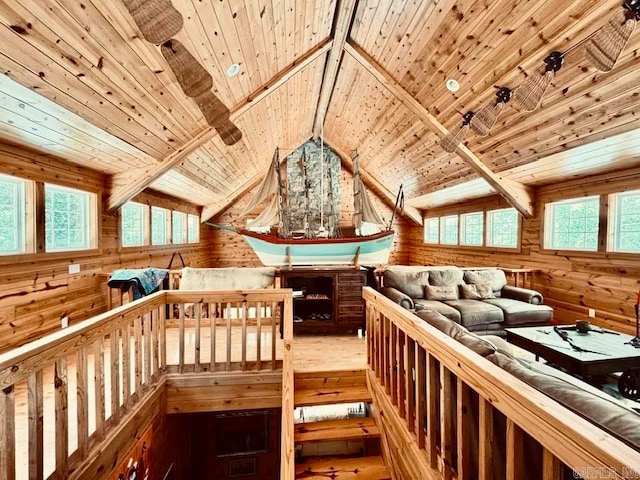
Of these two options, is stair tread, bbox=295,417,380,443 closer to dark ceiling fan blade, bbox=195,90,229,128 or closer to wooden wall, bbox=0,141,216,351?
dark ceiling fan blade, bbox=195,90,229,128

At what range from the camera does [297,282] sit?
203 inches

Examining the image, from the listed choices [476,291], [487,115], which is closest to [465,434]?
[487,115]

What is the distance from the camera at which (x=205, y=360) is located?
11.5ft

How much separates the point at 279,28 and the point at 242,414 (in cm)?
492

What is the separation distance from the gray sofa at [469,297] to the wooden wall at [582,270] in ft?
2.10

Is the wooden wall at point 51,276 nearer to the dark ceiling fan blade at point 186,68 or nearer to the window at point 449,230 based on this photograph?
the dark ceiling fan blade at point 186,68

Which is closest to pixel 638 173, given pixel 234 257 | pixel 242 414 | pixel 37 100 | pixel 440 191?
pixel 440 191

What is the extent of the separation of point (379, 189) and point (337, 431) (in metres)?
7.61

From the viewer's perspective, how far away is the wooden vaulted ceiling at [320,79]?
2.50m

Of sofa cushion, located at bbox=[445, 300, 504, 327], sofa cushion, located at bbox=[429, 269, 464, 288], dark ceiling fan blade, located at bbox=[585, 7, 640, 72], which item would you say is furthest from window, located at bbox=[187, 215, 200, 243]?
dark ceiling fan blade, located at bbox=[585, 7, 640, 72]

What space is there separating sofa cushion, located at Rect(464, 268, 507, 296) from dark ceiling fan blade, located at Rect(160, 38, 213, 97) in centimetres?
468

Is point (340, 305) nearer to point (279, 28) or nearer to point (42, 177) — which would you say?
point (279, 28)

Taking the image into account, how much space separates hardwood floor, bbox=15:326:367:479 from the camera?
2291 mm

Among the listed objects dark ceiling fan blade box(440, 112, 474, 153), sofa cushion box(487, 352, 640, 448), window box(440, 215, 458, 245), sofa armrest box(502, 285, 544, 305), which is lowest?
sofa armrest box(502, 285, 544, 305)
